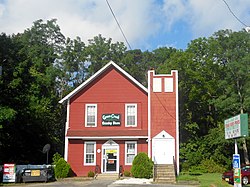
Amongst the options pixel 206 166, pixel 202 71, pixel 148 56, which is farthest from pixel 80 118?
pixel 148 56

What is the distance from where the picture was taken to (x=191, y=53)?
4381 cm

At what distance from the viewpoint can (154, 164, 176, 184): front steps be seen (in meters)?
28.7

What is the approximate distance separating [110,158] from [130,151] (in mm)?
1816

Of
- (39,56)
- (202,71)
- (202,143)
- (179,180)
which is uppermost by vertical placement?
(39,56)

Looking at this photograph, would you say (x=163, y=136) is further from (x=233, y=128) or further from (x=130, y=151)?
(x=233, y=128)

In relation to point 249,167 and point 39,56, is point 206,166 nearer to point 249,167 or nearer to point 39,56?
point 249,167

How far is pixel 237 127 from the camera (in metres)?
18.2

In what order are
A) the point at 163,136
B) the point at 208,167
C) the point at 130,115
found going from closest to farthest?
the point at 163,136, the point at 130,115, the point at 208,167

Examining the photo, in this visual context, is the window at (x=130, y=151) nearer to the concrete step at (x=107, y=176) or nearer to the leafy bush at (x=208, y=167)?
the concrete step at (x=107, y=176)

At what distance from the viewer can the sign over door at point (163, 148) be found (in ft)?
106

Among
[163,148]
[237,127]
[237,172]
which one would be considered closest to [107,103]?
[163,148]

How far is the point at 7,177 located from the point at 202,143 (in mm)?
21336

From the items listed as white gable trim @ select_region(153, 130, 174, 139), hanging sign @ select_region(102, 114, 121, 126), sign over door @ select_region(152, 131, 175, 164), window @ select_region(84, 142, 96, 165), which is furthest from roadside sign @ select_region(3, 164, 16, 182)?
white gable trim @ select_region(153, 130, 174, 139)

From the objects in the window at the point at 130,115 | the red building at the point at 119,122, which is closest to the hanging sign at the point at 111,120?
the red building at the point at 119,122
